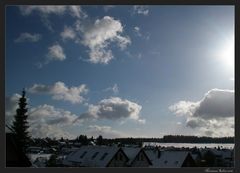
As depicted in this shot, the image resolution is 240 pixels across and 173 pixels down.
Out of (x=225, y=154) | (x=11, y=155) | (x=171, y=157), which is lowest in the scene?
(x=11, y=155)

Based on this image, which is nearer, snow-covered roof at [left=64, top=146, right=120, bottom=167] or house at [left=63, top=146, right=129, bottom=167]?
house at [left=63, top=146, right=129, bottom=167]

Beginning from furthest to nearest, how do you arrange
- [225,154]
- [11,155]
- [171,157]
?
[171,157]
[225,154]
[11,155]

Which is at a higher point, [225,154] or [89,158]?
[89,158]

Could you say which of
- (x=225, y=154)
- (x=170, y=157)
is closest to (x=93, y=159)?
(x=225, y=154)

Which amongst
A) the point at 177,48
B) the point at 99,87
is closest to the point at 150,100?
the point at 177,48

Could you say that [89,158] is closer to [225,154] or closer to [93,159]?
[93,159]

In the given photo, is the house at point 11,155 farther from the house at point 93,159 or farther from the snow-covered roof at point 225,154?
the snow-covered roof at point 225,154

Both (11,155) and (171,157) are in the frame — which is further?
(171,157)

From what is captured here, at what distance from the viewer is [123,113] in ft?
11.1

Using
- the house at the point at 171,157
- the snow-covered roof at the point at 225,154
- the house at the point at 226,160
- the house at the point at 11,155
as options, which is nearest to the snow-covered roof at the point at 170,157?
the house at the point at 171,157

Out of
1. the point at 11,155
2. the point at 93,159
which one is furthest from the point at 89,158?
the point at 11,155

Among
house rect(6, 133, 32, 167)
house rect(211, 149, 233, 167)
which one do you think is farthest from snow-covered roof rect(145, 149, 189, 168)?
house rect(6, 133, 32, 167)

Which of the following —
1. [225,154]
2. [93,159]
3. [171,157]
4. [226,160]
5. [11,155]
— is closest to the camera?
[11,155]

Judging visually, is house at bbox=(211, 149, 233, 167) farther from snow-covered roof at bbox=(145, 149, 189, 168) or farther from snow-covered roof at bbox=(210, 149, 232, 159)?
snow-covered roof at bbox=(145, 149, 189, 168)
